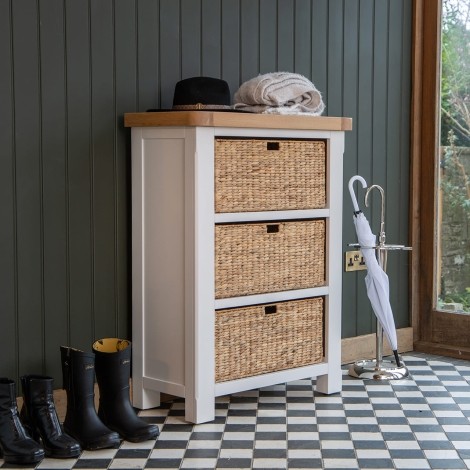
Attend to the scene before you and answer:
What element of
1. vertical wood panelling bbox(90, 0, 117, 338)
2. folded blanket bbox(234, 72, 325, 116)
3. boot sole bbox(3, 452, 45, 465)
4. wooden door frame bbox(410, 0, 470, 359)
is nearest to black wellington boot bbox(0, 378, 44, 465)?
boot sole bbox(3, 452, 45, 465)

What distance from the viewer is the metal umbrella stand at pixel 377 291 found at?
3891mm

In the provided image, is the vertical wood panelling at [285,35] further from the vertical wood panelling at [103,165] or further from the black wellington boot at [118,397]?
the black wellington boot at [118,397]

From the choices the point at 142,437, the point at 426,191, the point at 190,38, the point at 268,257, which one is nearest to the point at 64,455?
the point at 142,437

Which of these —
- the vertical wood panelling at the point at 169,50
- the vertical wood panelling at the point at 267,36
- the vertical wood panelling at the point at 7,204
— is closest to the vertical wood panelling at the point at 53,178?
the vertical wood panelling at the point at 7,204

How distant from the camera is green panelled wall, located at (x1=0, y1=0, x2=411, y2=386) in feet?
10.3

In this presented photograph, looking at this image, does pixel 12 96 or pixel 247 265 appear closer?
pixel 12 96

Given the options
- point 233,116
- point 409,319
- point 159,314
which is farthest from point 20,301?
point 409,319

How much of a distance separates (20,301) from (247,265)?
80 cm

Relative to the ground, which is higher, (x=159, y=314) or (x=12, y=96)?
(x=12, y=96)

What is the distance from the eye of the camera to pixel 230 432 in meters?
3.20

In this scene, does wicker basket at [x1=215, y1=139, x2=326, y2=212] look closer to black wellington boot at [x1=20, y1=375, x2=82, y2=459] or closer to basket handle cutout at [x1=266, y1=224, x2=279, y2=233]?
basket handle cutout at [x1=266, y1=224, x2=279, y2=233]

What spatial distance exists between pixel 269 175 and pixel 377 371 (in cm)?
105

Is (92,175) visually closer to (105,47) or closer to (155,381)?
(105,47)

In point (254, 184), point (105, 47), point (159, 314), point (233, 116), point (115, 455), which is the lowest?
point (115, 455)
